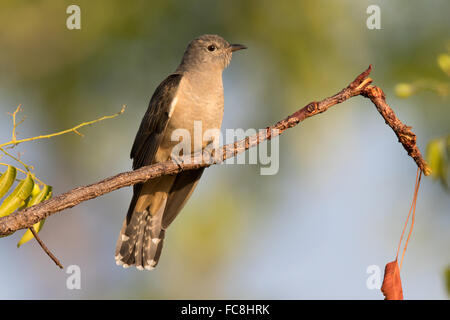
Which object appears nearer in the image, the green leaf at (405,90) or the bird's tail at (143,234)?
the green leaf at (405,90)

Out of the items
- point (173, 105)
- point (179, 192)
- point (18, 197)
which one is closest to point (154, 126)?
point (173, 105)

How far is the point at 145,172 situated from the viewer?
364 centimetres

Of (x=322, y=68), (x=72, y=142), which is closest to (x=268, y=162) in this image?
(x=322, y=68)

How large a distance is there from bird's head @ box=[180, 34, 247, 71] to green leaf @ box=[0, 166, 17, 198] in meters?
2.65

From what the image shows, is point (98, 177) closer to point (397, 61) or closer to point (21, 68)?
point (21, 68)

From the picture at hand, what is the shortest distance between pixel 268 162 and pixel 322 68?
1391mm

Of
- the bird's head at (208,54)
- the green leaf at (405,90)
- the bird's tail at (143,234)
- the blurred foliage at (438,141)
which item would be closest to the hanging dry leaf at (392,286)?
the blurred foliage at (438,141)

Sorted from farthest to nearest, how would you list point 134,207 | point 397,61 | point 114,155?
point 114,155
point 397,61
point 134,207

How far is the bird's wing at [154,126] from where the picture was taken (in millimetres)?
4910

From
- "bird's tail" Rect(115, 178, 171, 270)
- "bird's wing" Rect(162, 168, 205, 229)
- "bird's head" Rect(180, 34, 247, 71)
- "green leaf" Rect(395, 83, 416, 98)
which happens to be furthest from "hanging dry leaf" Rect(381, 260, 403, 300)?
"bird's head" Rect(180, 34, 247, 71)

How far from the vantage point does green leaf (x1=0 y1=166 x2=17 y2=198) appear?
9.89 ft

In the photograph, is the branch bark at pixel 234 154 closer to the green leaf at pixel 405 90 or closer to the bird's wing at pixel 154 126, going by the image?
the green leaf at pixel 405 90

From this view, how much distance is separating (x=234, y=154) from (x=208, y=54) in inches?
82.3

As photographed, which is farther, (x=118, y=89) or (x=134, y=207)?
(x=118, y=89)
